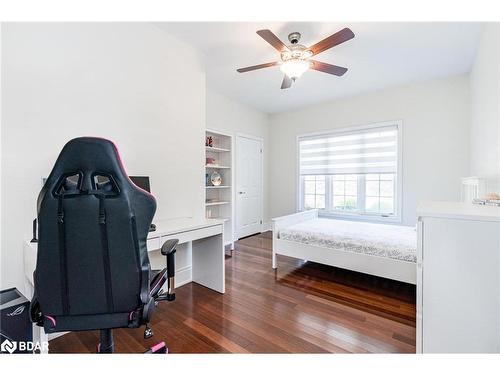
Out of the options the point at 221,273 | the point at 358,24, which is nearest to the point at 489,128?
the point at 358,24

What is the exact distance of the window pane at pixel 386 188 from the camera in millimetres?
3828

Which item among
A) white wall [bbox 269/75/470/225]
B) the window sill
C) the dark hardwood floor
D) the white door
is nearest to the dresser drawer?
the dark hardwood floor

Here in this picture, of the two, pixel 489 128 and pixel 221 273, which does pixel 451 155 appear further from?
pixel 221 273

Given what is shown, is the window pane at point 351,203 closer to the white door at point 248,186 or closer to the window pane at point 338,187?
the window pane at point 338,187

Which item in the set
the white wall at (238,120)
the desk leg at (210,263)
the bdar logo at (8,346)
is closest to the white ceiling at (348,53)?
the white wall at (238,120)

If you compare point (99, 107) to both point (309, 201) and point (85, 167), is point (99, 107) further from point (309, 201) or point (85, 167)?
point (309, 201)

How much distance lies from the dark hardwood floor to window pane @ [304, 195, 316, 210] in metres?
1.99

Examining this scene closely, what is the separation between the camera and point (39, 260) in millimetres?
989

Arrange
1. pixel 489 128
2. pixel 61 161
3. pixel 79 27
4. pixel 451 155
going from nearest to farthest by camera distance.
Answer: pixel 61 161, pixel 79 27, pixel 489 128, pixel 451 155

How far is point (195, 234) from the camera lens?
2.09 meters

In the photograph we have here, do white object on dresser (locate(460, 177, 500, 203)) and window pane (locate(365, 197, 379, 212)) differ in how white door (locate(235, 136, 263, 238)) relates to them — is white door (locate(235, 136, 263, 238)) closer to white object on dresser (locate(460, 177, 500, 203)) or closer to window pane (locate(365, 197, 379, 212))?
window pane (locate(365, 197, 379, 212))

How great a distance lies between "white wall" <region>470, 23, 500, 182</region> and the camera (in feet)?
6.16

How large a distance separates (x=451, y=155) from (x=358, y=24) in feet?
8.04

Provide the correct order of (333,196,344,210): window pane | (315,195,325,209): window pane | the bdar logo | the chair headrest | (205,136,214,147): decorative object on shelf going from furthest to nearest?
(315,195,325,209): window pane
(333,196,344,210): window pane
(205,136,214,147): decorative object on shelf
the bdar logo
the chair headrest
